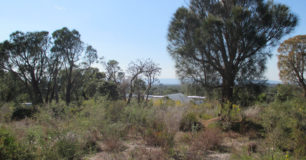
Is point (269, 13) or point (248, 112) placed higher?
point (269, 13)

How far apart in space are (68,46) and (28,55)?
3922 mm

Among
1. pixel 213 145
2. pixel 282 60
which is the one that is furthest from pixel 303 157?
pixel 282 60

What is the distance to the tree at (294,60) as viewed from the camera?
Answer: 676 inches

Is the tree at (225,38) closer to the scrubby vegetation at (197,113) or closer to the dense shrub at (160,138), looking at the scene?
the scrubby vegetation at (197,113)

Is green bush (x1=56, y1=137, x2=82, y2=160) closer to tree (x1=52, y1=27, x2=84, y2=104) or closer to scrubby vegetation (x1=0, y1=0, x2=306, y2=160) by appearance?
scrubby vegetation (x1=0, y1=0, x2=306, y2=160)

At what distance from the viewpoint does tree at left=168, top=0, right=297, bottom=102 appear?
723 centimetres

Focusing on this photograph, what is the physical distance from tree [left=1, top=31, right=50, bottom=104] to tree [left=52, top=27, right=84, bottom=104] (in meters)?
1.10

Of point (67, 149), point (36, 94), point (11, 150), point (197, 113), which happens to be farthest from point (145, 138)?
point (36, 94)

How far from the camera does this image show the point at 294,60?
57.9 feet

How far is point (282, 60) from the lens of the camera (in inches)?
731

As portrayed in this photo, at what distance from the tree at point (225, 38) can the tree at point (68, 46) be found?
1556cm

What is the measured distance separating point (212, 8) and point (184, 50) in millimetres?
2286

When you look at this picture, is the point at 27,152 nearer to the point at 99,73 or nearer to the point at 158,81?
the point at 158,81

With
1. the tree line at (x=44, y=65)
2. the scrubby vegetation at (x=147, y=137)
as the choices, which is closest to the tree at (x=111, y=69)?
the tree line at (x=44, y=65)
